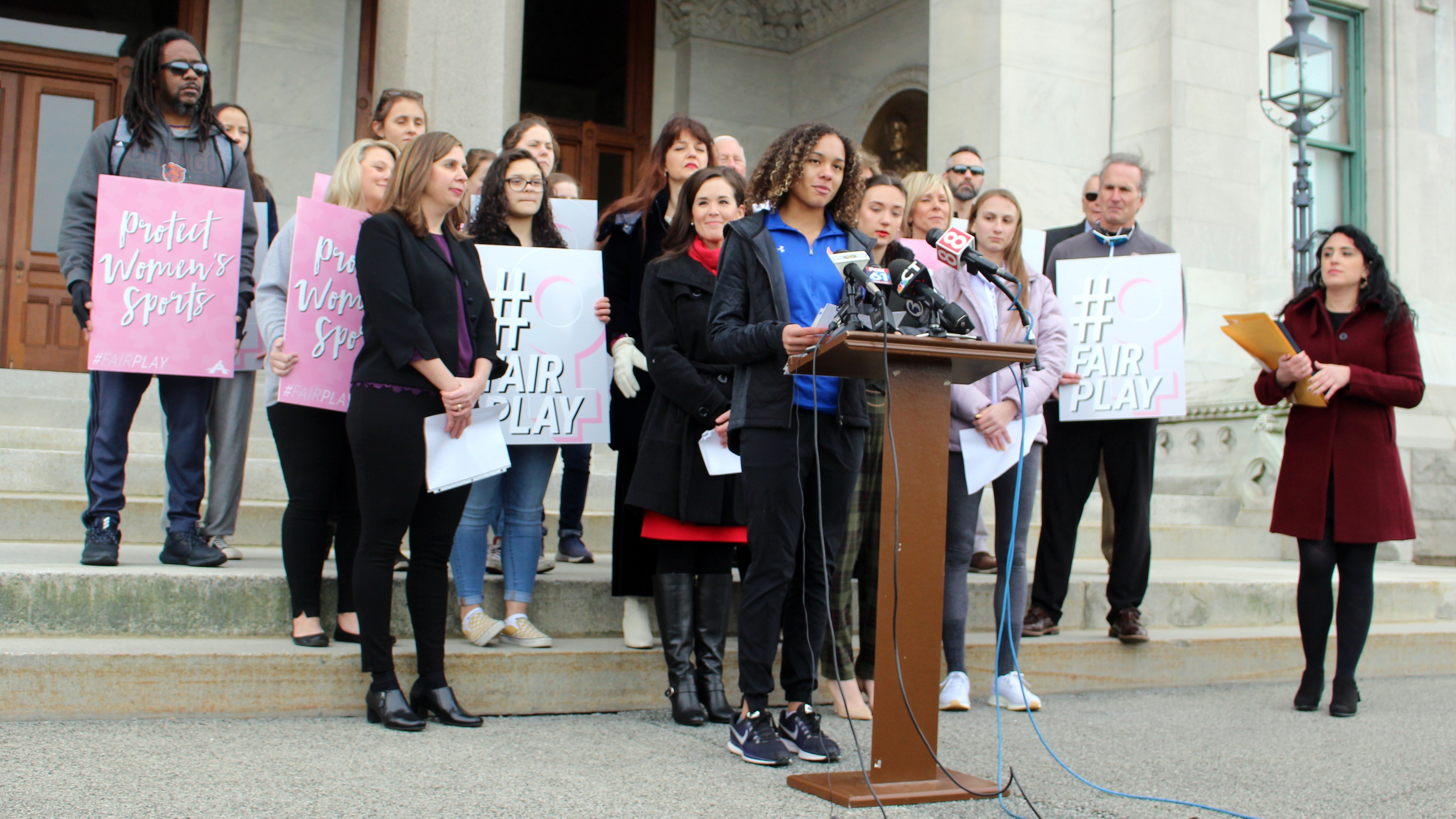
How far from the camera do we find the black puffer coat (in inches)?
175

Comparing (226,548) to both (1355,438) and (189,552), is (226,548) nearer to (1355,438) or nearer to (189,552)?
(189,552)

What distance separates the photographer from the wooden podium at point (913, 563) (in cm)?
336

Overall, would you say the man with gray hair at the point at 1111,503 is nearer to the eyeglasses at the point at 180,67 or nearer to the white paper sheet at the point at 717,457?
the white paper sheet at the point at 717,457

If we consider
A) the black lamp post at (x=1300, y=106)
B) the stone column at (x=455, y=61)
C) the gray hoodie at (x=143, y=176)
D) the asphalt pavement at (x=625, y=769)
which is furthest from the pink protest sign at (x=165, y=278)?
the black lamp post at (x=1300, y=106)

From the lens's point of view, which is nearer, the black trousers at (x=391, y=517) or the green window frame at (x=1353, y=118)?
the black trousers at (x=391, y=517)

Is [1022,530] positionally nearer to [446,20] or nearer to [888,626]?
[888,626]

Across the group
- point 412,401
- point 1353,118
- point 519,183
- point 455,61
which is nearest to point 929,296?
point 412,401

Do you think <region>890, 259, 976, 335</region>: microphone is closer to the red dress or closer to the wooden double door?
the red dress

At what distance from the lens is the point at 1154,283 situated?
5855 mm

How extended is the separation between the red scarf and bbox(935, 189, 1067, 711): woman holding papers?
3.22 ft

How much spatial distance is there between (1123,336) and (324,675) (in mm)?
3863

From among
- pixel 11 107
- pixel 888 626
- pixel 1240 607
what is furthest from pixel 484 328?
pixel 11 107

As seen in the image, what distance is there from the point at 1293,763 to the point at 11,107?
38.2ft

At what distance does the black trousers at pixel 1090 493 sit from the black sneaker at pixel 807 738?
2.01m
